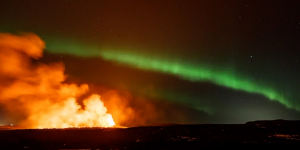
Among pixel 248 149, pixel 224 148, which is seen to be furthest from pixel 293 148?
pixel 224 148

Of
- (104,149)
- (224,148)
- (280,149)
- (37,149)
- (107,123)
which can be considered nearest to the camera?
(280,149)

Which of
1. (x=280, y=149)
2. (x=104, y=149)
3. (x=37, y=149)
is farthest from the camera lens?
(x=37, y=149)

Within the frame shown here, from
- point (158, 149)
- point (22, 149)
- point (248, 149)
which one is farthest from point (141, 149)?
point (22, 149)

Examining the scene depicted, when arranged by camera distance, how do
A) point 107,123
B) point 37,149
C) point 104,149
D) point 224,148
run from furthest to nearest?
point 107,123 < point 37,149 < point 104,149 < point 224,148

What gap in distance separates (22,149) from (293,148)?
43452mm

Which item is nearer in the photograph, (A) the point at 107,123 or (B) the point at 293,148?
(B) the point at 293,148

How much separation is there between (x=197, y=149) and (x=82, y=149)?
18.9m

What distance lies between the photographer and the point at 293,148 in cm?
4938

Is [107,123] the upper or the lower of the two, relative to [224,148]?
upper

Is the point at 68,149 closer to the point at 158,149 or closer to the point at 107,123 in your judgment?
the point at 158,149

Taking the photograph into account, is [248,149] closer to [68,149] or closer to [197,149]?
[197,149]

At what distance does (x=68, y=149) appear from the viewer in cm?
5844

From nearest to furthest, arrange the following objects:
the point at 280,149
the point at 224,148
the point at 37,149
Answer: the point at 280,149, the point at 224,148, the point at 37,149

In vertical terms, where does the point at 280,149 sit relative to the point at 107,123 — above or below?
below
